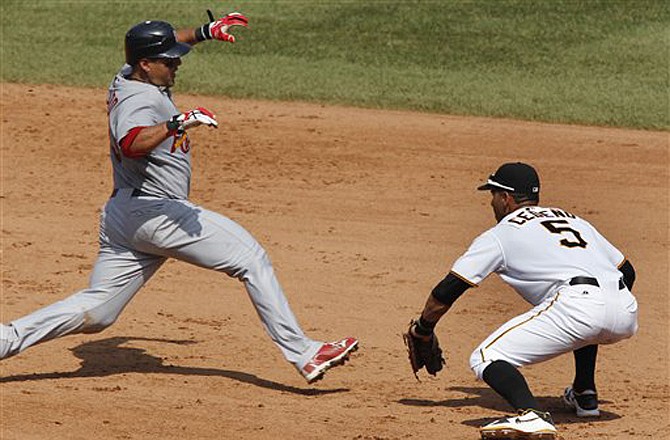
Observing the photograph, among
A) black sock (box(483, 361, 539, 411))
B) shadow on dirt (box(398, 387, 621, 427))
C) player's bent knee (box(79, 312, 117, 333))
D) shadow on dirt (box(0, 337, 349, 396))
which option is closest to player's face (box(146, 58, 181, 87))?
player's bent knee (box(79, 312, 117, 333))

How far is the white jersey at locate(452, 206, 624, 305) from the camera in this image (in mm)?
6480

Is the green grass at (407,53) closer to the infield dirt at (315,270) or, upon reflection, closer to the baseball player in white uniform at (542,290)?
the infield dirt at (315,270)

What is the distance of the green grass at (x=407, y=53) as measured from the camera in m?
15.5

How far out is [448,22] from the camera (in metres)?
18.4

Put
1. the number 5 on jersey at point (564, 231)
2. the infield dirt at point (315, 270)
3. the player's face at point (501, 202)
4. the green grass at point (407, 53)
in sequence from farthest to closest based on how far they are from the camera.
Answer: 1. the green grass at point (407, 53)
2. the infield dirt at point (315, 270)
3. the player's face at point (501, 202)
4. the number 5 on jersey at point (564, 231)

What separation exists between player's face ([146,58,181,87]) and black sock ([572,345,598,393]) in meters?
2.71

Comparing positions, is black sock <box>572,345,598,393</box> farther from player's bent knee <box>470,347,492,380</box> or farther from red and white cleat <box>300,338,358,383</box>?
red and white cleat <box>300,338,358,383</box>

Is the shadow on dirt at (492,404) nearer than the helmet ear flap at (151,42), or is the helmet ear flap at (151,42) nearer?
the shadow on dirt at (492,404)

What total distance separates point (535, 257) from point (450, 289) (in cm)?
46

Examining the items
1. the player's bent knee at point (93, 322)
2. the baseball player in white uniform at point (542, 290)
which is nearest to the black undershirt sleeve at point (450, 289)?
the baseball player in white uniform at point (542, 290)

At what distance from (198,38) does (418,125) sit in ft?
21.1

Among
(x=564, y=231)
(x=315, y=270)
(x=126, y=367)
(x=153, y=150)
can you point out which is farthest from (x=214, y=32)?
(x=564, y=231)

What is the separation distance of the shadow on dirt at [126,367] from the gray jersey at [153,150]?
1.13m

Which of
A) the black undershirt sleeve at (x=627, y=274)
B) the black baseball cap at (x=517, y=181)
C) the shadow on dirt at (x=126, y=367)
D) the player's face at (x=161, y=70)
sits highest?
the player's face at (x=161, y=70)
